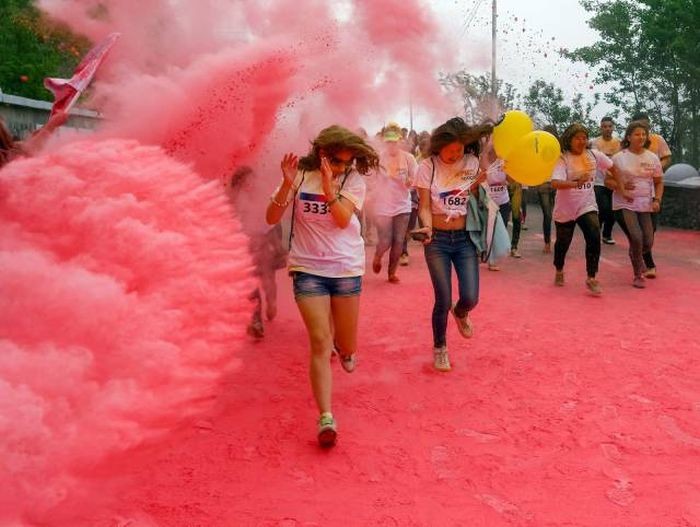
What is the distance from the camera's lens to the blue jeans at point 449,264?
561 cm

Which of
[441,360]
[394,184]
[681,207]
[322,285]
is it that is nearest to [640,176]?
[394,184]

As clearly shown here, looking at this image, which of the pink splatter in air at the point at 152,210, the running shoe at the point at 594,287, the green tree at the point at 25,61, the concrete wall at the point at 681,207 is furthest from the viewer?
the green tree at the point at 25,61

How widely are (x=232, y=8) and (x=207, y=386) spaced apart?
10.2 feet

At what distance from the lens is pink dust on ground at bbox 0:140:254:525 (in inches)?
123

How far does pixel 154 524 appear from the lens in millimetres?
3244

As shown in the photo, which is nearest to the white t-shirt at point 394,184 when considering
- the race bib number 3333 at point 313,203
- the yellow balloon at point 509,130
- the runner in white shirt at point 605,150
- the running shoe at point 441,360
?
the yellow balloon at point 509,130

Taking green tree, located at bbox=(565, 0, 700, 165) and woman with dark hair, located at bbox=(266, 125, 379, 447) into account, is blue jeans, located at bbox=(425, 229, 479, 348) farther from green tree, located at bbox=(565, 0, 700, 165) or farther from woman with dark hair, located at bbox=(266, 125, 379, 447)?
green tree, located at bbox=(565, 0, 700, 165)

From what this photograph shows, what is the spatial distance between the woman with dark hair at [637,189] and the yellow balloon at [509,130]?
312cm

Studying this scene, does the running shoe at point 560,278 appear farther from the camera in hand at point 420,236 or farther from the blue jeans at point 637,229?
the camera in hand at point 420,236

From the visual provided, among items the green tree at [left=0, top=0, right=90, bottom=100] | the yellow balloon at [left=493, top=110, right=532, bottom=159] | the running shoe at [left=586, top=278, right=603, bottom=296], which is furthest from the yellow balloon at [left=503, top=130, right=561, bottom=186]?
the green tree at [left=0, top=0, right=90, bottom=100]

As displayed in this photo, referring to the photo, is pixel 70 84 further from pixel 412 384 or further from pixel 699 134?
pixel 699 134

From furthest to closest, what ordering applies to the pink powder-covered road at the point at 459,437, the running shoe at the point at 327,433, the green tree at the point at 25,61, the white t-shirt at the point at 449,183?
the green tree at the point at 25,61, the white t-shirt at the point at 449,183, the running shoe at the point at 327,433, the pink powder-covered road at the point at 459,437

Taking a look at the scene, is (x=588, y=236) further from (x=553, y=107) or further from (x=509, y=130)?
(x=553, y=107)

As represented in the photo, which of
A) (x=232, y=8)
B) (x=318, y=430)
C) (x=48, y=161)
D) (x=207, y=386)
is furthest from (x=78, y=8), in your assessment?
(x=318, y=430)
